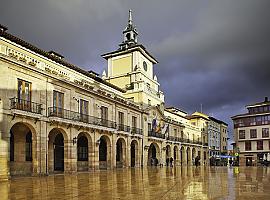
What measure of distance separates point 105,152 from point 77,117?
840cm

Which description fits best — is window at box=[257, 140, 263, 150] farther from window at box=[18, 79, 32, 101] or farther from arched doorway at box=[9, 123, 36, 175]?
window at box=[18, 79, 32, 101]

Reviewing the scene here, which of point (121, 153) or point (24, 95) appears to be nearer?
point (24, 95)

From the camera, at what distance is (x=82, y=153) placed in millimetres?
29609

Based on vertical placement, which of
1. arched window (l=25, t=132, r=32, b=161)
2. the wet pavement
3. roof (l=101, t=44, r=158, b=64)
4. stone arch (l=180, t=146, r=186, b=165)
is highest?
roof (l=101, t=44, r=158, b=64)

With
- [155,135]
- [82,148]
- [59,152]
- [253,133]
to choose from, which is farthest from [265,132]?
[59,152]

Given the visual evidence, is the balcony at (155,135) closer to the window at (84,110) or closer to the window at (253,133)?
the window at (84,110)

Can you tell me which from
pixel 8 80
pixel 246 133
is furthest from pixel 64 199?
pixel 246 133

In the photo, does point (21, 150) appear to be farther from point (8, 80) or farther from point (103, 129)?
point (103, 129)

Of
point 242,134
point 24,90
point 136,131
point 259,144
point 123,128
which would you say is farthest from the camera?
point 242,134

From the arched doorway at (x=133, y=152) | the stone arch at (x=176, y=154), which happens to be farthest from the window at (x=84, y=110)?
the stone arch at (x=176, y=154)

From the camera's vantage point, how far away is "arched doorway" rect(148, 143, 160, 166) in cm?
4669

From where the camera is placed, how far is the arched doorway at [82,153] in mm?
28666

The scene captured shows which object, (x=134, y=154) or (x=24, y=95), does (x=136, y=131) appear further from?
(x=24, y=95)

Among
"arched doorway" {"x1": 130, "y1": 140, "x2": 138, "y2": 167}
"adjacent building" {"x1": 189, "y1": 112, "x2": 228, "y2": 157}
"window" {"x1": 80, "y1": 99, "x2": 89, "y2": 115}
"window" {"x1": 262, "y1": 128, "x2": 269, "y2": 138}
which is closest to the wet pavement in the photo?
"window" {"x1": 80, "y1": 99, "x2": 89, "y2": 115}
